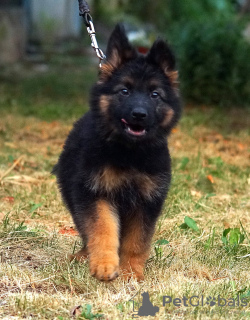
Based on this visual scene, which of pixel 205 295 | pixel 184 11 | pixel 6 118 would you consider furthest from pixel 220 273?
pixel 184 11

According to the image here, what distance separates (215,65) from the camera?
11.1 metres

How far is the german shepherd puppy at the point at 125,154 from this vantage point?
3.90 meters

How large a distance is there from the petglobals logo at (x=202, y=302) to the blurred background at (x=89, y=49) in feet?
23.2

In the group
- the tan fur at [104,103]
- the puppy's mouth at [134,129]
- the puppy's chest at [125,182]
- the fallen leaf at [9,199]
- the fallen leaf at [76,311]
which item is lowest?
the fallen leaf at [9,199]

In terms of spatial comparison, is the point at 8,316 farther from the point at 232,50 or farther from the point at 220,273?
the point at 232,50

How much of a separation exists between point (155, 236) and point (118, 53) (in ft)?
5.20

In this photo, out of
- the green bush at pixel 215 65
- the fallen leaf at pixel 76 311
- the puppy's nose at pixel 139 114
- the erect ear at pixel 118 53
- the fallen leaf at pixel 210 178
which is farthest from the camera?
the green bush at pixel 215 65

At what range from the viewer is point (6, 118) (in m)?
9.92

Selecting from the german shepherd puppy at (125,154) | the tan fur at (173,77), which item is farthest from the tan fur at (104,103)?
the tan fur at (173,77)

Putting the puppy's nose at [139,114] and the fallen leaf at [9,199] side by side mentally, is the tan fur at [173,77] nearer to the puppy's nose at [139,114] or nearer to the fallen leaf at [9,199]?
the puppy's nose at [139,114]

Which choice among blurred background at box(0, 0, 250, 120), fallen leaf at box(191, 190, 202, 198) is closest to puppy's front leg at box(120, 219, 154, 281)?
fallen leaf at box(191, 190, 202, 198)

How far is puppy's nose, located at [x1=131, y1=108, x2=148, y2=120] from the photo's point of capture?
3.85 metres

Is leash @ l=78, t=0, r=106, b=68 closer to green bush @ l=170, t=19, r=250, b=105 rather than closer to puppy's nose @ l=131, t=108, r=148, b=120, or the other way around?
puppy's nose @ l=131, t=108, r=148, b=120

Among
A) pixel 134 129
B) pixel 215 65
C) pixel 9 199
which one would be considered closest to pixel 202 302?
pixel 134 129
